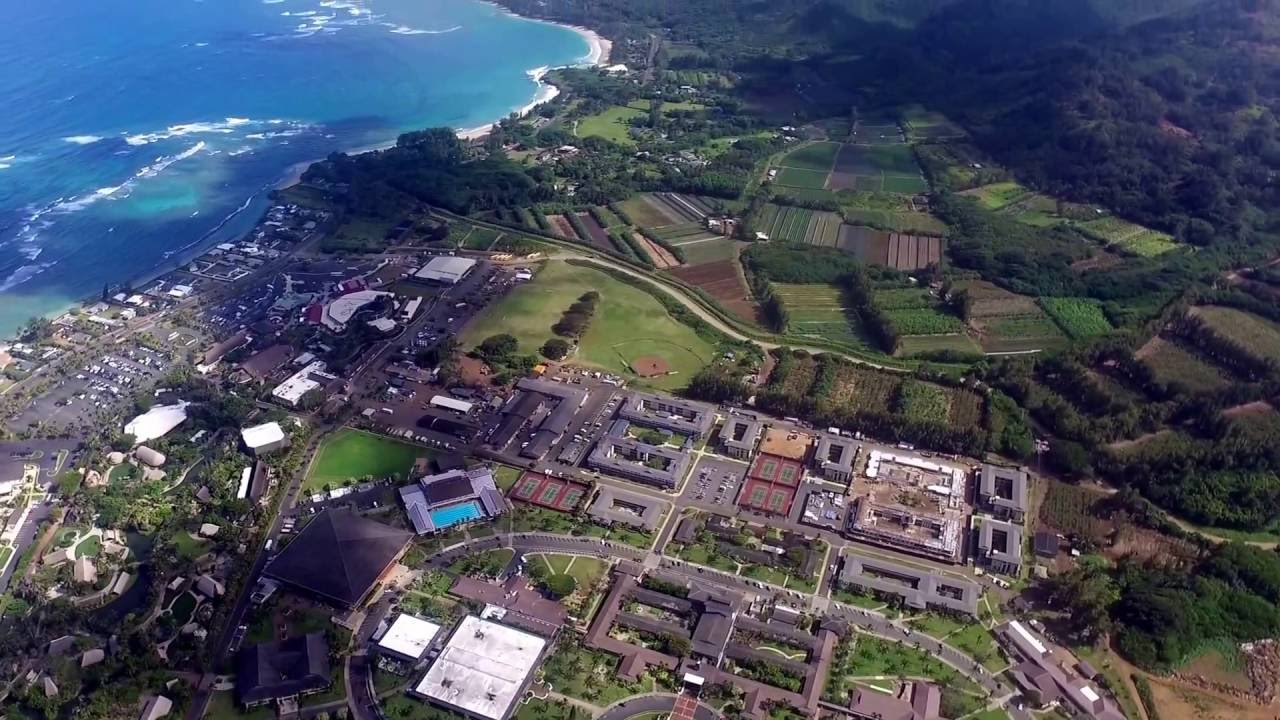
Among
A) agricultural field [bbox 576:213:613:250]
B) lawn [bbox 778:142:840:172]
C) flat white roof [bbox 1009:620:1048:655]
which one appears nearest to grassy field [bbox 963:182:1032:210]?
lawn [bbox 778:142:840:172]

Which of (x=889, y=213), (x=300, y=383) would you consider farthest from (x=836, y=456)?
(x=889, y=213)

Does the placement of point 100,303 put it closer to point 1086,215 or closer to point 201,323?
point 201,323

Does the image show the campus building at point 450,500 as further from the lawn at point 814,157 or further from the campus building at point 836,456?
the lawn at point 814,157

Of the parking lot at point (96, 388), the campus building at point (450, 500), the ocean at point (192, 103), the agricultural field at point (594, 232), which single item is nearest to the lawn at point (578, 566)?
the campus building at point (450, 500)

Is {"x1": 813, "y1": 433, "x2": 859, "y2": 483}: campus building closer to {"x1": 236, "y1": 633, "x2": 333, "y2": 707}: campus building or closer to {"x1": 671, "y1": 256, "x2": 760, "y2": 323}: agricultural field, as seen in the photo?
{"x1": 671, "y1": 256, "x2": 760, "y2": 323}: agricultural field

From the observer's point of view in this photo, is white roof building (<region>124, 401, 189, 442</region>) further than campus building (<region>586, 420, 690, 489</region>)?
Yes

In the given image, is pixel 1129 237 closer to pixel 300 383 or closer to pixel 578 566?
pixel 578 566

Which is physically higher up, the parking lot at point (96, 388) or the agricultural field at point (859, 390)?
the agricultural field at point (859, 390)

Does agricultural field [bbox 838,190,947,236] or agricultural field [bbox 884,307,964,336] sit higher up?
agricultural field [bbox 884,307,964,336]
